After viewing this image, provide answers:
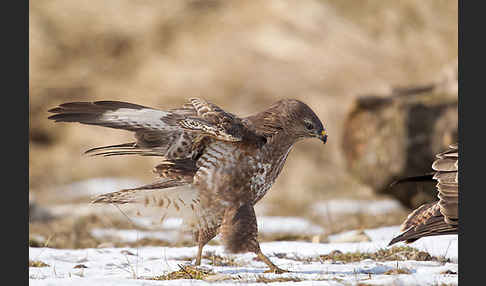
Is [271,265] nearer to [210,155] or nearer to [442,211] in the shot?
[210,155]

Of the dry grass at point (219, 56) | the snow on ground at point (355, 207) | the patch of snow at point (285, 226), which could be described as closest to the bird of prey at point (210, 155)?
the patch of snow at point (285, 226)

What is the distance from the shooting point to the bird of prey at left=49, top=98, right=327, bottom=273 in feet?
16.7

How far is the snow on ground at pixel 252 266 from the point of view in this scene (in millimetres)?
4480

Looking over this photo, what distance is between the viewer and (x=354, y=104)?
10.1m

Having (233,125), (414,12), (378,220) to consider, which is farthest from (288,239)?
(414,12)

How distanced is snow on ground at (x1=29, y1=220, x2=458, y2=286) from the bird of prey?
14.6 inches

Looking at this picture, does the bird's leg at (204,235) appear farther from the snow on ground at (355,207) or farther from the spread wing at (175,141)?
the snow on ground at (355,207)

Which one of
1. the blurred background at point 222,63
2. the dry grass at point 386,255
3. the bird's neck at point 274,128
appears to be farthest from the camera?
the blurred background at point 222,63

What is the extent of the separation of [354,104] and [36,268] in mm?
6054

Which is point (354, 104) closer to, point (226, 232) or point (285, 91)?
point (226, 232)

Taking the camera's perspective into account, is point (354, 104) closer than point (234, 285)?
No

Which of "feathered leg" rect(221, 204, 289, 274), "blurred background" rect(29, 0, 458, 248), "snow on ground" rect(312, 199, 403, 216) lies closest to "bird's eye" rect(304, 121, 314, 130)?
"feathered leg" rect(221, 204, 289, 274)

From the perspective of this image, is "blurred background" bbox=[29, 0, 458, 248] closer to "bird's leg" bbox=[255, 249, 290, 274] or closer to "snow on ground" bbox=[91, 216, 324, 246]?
"snow on ground" bbox=[91, 216, 324, 246]

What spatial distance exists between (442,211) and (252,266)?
70.1 inches
